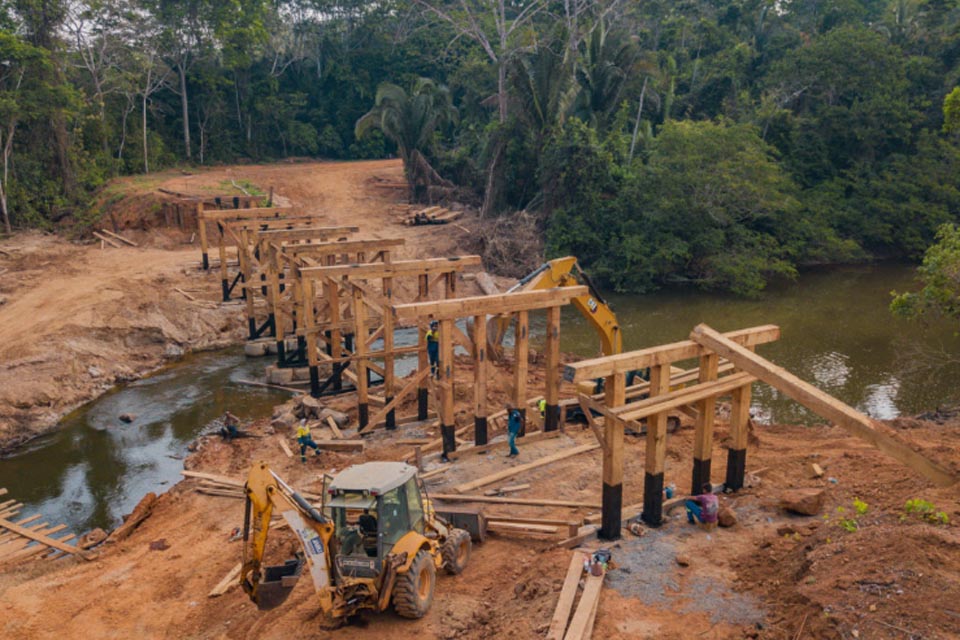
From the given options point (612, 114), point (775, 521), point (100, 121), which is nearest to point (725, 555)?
point (775, 521)

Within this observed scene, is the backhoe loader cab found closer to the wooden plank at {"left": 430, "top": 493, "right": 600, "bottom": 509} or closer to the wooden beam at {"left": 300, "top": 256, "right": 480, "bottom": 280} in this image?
the wooden plank at {"left": 430, "top": 493, "right": 600, "bottom": 509}

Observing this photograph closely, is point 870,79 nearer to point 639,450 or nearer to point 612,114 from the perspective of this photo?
point 612,114

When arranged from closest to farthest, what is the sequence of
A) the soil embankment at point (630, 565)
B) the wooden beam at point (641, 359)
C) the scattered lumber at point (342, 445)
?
the soil embankment at point (630, 565), the wooden beam at point (641, 359), the scattered lumber at point (342, 445)

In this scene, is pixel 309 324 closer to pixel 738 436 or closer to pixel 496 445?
pixel 496 445

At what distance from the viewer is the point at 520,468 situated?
12.5m

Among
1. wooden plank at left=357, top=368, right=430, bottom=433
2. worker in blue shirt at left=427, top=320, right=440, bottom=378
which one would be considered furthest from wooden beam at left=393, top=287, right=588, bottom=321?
wooden plank at left=357, top=368, right=430, bottom=433

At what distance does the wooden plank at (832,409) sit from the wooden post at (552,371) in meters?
4.12

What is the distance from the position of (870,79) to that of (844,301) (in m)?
13.1

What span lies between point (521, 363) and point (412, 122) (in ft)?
88.9

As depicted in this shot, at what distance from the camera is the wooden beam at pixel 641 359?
8992 mm

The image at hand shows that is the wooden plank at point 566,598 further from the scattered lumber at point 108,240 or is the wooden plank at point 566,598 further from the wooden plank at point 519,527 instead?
the scattered lumber at point 108,240

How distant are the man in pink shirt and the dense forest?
21056mm

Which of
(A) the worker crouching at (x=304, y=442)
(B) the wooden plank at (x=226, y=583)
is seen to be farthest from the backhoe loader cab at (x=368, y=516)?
(A) the worker crouching at (x=304, y=442)

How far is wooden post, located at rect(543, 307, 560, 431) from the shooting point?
45.7ft
